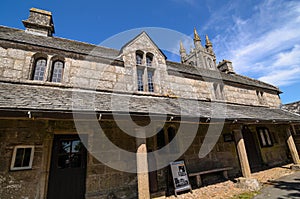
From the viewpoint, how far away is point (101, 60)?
712 centimetres

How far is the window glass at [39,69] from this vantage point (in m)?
5.98

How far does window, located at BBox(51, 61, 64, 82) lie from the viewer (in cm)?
628

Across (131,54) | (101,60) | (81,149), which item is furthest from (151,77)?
(81,149)

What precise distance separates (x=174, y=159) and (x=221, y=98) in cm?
595

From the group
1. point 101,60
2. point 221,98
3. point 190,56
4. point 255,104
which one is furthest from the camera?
point 190,56

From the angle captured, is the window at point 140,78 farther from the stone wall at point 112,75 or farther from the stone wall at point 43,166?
the stone wall at point 43,166

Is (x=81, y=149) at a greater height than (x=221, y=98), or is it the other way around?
(x=221, y=98)

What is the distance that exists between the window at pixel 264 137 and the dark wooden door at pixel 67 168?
10166 mm

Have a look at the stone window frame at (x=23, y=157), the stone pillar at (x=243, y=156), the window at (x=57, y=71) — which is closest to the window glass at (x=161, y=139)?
the stone pillar at (x=243, y=156)

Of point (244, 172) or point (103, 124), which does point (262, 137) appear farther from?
point (103, 124)

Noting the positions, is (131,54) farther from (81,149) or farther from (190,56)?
(190,56)

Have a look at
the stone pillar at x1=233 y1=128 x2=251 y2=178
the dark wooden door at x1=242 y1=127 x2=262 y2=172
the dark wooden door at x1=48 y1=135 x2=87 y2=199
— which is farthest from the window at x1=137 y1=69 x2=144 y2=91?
the dark wooden door at x1=242 y1=127 x2=262 y2=172

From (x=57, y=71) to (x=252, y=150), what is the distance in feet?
36.6

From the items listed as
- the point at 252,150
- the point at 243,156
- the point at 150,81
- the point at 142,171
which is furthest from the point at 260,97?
the point at 142,171
